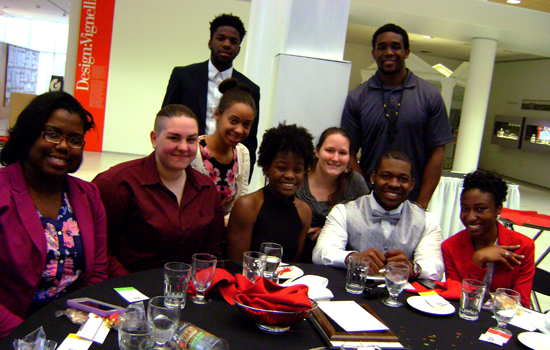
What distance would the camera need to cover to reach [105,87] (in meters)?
10.0

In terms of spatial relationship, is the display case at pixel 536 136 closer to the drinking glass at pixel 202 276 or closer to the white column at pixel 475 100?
the white column at pixel 475 100

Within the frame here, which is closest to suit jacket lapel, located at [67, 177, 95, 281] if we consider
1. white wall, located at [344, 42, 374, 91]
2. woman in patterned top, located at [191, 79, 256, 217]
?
woman in patterned top, located at [191, 79, 256, 217]

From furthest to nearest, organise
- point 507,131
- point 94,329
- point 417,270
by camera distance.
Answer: point 507,131, point 417,270, point 94,329

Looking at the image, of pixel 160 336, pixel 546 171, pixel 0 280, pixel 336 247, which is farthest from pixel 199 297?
pixel 546 171

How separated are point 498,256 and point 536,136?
13.9m

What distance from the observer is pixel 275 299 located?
4.52 feet

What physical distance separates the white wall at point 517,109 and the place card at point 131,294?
1495 centimetres

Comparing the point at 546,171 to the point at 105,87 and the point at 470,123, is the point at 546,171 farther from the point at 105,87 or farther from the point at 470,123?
the point at 105,87

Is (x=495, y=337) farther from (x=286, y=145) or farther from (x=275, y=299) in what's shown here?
(x=286, y=145)

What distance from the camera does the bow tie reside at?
2395mm

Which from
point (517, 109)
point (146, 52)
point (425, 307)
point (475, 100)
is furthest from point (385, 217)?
point (517, 109)

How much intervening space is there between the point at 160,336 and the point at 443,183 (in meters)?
4.92

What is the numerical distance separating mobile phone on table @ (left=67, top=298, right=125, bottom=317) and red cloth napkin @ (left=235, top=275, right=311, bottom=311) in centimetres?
38

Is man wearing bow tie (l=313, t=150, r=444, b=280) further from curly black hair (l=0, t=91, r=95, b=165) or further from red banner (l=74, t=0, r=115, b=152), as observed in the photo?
red banner (l=74, t=0, r=115, b=152)
